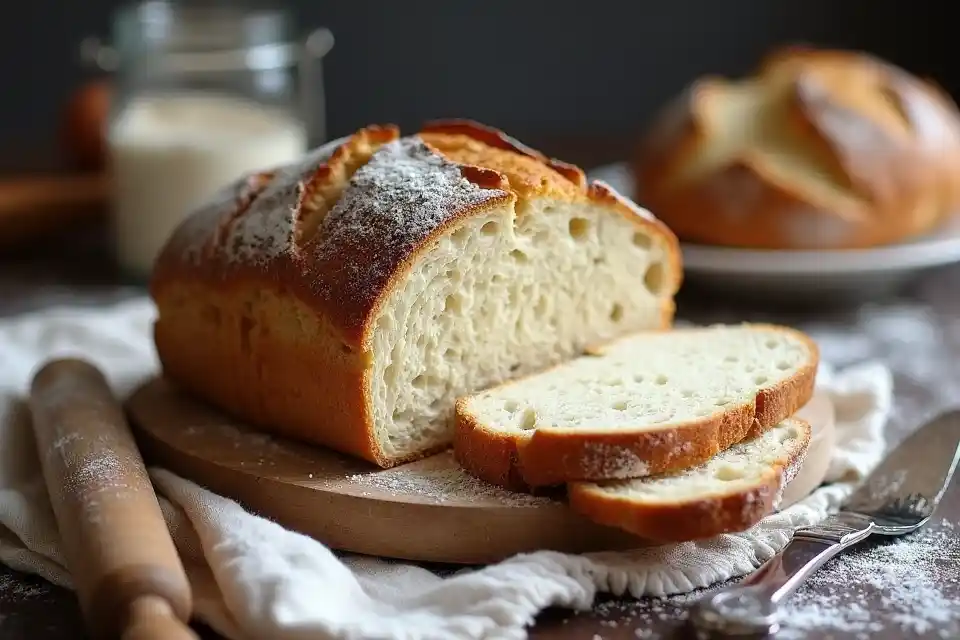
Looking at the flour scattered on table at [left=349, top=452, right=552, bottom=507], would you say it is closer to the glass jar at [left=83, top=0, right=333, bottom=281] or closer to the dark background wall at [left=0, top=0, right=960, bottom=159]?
the glass jar at [left=83, top=0, right=333, bottom=281]

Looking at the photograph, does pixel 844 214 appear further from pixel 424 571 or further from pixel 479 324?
pixel 424 571

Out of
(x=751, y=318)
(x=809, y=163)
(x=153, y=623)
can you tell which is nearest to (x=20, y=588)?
(x=153, y=623)

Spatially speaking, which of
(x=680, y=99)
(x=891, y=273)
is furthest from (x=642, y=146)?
(x=891, y=273)

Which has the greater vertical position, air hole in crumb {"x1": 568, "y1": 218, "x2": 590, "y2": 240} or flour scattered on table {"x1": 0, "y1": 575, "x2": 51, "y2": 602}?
air hole in crumb {"x1": 568, "y1": 218, "x2": 590, "y2": 240}

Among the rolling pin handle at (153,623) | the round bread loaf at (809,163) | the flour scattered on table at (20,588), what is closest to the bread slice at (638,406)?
the rolling pin handle at (153,623)

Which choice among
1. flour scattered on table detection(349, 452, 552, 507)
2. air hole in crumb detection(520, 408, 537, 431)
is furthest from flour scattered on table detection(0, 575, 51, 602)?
air hole in crumb detection(520, 408, 537, 431)

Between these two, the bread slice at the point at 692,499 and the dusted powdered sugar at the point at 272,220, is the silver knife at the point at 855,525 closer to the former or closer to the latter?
the bread slice at the point at 692,499

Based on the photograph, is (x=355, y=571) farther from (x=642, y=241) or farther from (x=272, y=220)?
(x=642, y=241)
